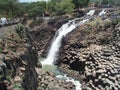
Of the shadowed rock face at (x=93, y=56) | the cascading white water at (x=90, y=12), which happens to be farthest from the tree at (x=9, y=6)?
the shadowed rock face at (x=93, y=56)

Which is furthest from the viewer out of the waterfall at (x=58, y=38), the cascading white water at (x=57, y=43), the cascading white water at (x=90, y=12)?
the cascading white water at (x=90, y=12)

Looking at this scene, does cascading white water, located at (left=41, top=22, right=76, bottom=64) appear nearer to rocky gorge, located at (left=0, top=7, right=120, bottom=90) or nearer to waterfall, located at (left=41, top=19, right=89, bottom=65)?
waterfall, located at (left=41, top=19, right=89, bottom=65)

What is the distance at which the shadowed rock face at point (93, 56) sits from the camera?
34781 mm

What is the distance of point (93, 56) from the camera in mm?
41875

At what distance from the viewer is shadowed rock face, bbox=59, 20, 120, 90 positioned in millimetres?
34781

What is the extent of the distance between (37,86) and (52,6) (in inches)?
2224

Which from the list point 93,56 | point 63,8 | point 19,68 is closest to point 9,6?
point 63,8

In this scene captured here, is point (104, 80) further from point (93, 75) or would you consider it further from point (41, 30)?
point (41, 30)

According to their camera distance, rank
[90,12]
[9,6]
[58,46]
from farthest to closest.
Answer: [90,12] < [9,6] < [58,46]

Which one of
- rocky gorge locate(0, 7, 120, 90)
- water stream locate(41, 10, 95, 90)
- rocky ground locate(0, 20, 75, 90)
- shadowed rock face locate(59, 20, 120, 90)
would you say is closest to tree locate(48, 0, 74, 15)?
rocky gorge locate(0, 7, 120, 90)

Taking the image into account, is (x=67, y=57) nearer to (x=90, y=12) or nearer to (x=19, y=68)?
(x=19, y=68)

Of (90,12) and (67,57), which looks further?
(90,12)

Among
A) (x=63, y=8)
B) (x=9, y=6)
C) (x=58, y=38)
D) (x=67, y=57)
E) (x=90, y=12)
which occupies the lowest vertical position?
(x=67, y=57)

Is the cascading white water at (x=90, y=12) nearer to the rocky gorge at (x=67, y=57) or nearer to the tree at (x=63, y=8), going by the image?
the tree at (x=63, y=8)
